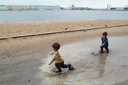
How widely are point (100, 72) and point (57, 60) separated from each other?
1582 millimetres

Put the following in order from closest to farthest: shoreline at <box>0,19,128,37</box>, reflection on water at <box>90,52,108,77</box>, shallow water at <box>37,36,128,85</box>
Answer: shallow water at <box>37,36,128,85</box>
reflection on water at <box>90,52,108,77</box>
shoreline at <box>0,19,128,37</box>

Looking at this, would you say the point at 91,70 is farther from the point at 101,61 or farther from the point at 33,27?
the point at 33,27

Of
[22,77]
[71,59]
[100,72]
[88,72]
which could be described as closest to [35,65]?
[22,77]

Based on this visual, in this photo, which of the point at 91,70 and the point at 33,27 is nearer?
the point at 91,70

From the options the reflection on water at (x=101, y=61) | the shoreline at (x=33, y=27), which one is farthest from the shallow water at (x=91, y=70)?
the shoreline at (x=33, y=27)

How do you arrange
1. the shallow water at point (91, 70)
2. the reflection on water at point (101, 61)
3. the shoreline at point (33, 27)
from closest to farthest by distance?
the shallow water at point (91, 70) < the reflection on water at point (101, 61) < the shoreline at point (33, 27)

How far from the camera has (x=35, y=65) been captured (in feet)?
15.1

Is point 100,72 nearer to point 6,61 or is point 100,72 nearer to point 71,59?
point 71,59

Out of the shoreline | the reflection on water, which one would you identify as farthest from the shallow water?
the shoreline

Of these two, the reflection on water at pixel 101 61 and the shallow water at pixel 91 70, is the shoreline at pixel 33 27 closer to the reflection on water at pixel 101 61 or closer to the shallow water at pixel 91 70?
the shallow water at pixel 91 70

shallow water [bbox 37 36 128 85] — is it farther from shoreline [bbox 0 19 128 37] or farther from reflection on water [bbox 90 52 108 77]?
shoreline [bbox 0 19 128 37]

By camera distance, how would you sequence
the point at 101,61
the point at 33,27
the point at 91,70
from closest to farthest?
the point at 91,70 → the point at 101,61 → the point at 33,27

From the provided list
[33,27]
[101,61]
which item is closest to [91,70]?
[101,61]

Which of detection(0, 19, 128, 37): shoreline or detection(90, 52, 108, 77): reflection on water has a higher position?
detection(0, 19, 128, 37): shoreline
